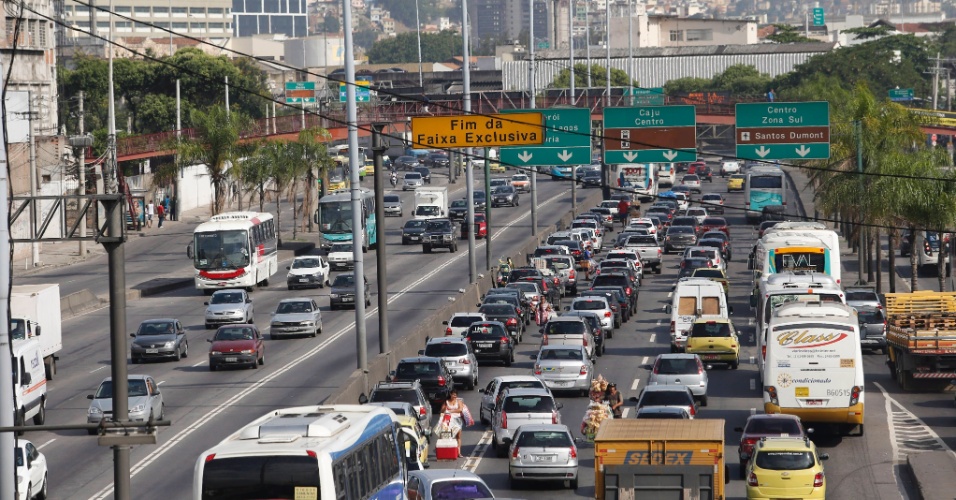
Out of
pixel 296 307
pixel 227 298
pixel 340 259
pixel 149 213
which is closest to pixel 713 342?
pixel 296 307

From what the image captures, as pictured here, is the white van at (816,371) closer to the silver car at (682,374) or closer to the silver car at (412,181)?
the silver car at (682,374)

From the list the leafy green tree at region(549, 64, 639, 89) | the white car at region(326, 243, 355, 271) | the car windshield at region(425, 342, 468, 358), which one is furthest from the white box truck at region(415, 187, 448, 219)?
the leafy green tree at region(549, 64, 639, 89)

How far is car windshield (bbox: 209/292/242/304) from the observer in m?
54.8

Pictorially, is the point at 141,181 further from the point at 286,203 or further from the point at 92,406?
the point at 92,406

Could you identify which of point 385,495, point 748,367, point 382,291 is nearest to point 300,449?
point 385,495

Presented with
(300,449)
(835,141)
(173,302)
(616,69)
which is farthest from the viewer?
(616,69)

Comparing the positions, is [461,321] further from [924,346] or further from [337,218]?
[337,218]

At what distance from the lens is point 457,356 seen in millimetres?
41750

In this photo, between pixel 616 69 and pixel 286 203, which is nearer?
pixel 286 203

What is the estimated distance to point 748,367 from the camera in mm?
46344

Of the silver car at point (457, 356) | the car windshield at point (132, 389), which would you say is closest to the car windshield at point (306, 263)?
the silver car at point (457, 356)

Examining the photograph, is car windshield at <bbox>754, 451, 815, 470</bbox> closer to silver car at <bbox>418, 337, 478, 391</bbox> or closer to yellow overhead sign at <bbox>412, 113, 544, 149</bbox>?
silver car at <bbox>418, 337, 478, 391</bbox>

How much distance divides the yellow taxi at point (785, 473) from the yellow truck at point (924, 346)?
1314cm

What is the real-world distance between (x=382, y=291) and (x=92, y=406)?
819 cm
